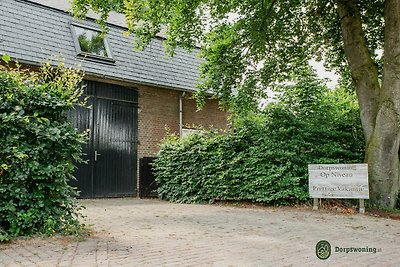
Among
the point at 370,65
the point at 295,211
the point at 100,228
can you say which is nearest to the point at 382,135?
the point at 370,65

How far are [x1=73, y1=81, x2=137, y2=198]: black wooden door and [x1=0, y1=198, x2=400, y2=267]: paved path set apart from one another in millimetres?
4925

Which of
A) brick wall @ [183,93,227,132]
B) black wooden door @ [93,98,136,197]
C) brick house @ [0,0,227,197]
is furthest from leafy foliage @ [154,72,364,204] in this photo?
brick wall @ [183,93,227,132]

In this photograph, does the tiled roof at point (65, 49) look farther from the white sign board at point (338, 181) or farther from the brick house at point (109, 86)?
the white sign board at point (338, 181)

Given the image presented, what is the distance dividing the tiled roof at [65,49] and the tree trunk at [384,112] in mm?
7534

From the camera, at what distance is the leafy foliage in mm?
10172

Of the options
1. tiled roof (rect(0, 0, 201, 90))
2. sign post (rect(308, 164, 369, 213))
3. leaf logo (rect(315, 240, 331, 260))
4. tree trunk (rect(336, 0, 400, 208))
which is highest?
tiled roof (rect(0, 0, 201, 90))

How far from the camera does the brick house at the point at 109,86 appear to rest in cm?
1296

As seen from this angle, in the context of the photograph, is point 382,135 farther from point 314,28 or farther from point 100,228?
point 100,228

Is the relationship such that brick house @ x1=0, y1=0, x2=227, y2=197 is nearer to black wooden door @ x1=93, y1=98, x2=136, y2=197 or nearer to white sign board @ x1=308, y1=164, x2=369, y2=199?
black wooden door @ x1=93, y1=98, x2=136, y2=197

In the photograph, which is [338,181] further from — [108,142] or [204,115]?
[204,115]

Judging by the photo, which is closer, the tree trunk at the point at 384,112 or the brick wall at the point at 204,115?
the tree trunk at the point at 384,112

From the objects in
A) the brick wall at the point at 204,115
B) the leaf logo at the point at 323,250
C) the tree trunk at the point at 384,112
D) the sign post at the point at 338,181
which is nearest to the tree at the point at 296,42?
the tree trunk at the point at 384,112

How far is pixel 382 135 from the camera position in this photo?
922 cm

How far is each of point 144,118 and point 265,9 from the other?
632 centimetres
